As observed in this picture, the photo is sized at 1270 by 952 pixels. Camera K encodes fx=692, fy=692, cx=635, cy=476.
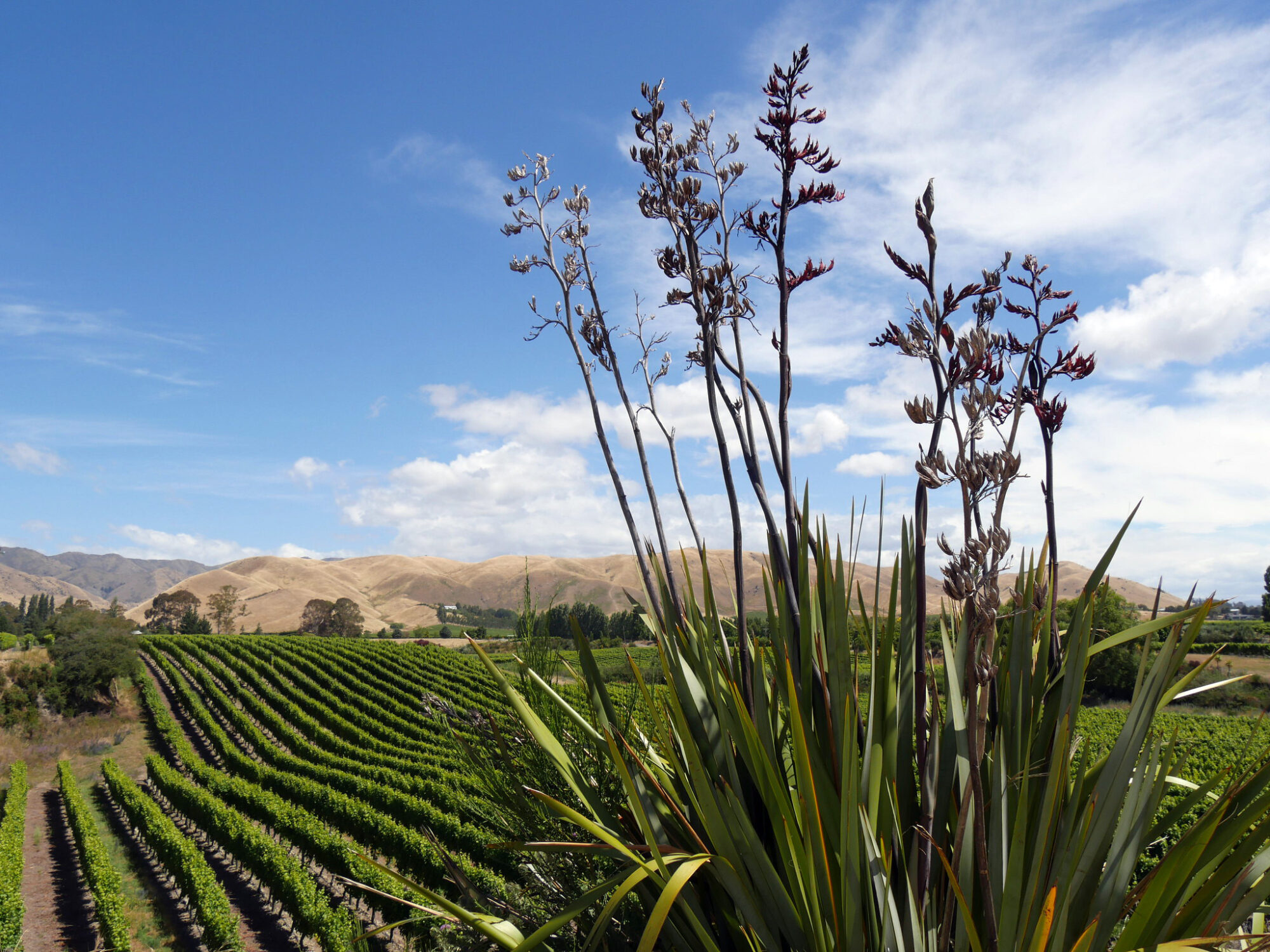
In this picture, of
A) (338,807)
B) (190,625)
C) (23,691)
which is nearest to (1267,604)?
(338,807)

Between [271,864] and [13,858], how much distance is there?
6376mm

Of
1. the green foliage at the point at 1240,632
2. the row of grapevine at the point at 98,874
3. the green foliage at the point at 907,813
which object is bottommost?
the row of grapevine at the point at 98,874

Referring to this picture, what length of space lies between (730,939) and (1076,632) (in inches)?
50.9

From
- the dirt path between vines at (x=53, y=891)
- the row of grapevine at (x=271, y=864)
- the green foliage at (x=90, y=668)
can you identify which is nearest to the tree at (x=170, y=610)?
the green foliage at (x=90, y=668)

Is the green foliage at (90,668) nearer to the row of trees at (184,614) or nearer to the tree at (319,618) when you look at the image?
the tree at (319,618)

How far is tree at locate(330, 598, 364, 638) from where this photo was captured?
234 feet

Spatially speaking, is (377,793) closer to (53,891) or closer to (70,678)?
(53,891)

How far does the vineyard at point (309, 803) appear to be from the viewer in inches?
388

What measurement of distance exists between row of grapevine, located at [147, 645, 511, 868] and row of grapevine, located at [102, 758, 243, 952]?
3.33m

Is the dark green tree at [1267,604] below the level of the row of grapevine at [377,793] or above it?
above

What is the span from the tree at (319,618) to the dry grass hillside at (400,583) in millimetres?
31029

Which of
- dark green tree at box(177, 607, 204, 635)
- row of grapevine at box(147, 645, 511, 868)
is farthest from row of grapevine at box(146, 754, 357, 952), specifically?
dark green tree at box(177, 607, 204, 635)

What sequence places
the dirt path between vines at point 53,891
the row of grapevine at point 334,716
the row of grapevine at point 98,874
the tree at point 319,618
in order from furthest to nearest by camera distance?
the tree at point 319,618 < the row of grapevine at point 334,716 < the dirt path between vines at point 53,891 < the row of grapevine at point 98,874

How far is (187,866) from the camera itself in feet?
42.5
